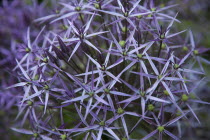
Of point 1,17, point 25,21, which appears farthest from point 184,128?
point 1,17

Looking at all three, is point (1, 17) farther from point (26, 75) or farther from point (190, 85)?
point (190, 85)

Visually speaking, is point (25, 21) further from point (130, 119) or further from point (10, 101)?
point (130, 119)

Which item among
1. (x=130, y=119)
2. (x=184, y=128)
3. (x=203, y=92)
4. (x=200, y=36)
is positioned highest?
→ (x=200, y=36)

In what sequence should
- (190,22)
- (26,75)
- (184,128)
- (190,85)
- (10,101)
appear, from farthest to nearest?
1. (190,22)
2. (10,101)
3. (184,128)
4. (190,85)
5. (26,75)

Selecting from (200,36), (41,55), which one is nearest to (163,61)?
(41,55)

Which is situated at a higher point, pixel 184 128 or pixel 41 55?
pixel 41 55

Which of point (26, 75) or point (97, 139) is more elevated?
point (26, 75)

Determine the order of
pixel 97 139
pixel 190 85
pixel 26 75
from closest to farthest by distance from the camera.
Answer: pixel 97 139 → pixel 26 75 → pixel 190 85

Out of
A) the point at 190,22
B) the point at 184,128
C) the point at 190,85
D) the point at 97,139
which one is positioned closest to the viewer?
the point at 97,139

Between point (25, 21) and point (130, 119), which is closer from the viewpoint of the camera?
point (130, 119)
